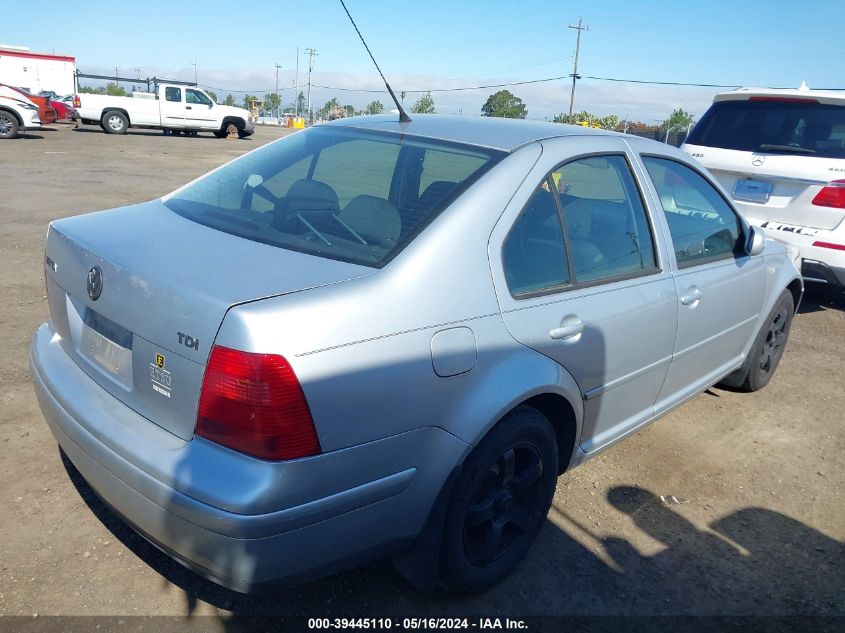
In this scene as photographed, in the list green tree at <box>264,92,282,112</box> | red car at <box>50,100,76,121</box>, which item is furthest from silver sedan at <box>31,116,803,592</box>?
green tree at <box>264,92,282,112</box>

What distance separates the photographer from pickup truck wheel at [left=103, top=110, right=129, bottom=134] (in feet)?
80.3

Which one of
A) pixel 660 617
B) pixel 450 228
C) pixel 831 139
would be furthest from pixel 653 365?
pixel 831 139

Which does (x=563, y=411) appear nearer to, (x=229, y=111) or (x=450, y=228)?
(x=450, y=228)

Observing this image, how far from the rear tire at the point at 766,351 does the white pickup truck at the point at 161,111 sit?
2455cm

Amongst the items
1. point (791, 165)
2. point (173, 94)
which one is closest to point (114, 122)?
point (173, 94)

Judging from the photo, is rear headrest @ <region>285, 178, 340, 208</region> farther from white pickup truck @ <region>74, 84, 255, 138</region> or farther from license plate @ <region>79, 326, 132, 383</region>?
white pickup truck @ <region>74, 84, 255, 138</region>

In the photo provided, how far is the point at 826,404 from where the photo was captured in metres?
4.68

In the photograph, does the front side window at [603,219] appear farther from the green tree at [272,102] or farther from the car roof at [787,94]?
the green tree at [272,102]

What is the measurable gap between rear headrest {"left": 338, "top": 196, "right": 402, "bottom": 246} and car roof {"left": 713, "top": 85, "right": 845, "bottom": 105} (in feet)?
17.1

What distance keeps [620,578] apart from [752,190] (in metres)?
4.64

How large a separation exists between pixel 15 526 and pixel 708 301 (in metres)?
3.34

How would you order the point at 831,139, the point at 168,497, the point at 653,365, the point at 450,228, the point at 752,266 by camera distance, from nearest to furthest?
the point at 168,497, the point at 450,228, the point at 653,365, the point at 752,266, the point at 831,139

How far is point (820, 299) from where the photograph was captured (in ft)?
24.9

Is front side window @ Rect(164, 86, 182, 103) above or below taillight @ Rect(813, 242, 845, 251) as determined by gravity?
above
